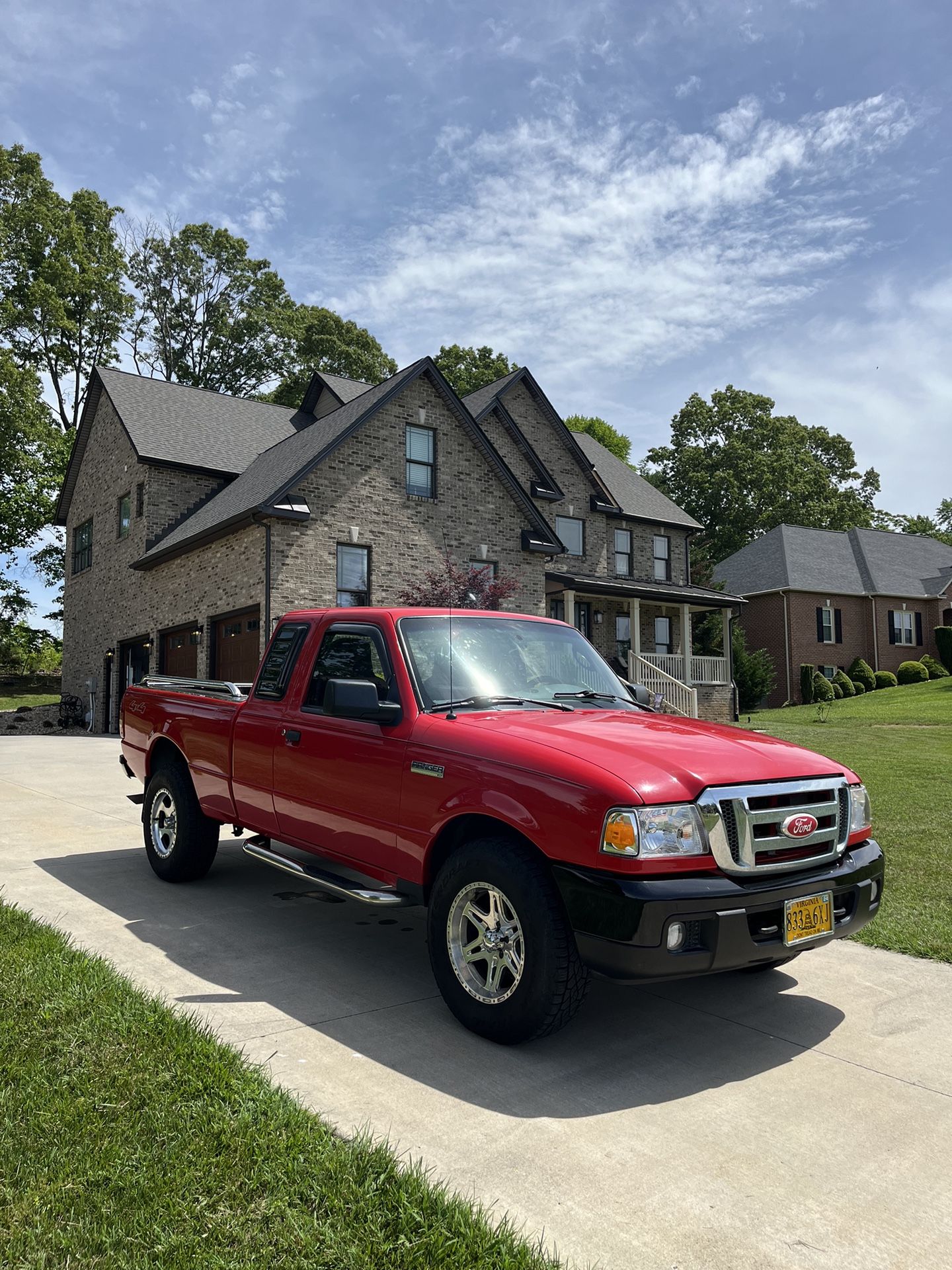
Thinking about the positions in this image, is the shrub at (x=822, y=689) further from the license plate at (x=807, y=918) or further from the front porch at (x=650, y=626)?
the license plate at (x=807, y=918)

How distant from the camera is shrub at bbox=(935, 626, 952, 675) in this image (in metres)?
40.1

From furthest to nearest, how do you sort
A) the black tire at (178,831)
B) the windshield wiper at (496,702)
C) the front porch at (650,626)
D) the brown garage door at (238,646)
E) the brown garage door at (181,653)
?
the front porch at (650,626) → the brown garage door at (181,653) → the brown garage door at (238,646) → the black tire at (178,831) → the windshield wiper at (496,702)

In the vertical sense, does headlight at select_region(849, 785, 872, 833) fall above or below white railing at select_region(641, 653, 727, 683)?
below

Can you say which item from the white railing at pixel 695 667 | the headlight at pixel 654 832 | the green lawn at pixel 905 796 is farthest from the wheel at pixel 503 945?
the white railing at pixel 695 667

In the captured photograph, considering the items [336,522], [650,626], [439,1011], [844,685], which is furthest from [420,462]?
[844,685]

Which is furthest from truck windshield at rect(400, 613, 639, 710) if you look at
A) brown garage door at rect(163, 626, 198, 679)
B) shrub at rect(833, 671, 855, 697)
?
shrub at rect(833, 671, 855, 697)

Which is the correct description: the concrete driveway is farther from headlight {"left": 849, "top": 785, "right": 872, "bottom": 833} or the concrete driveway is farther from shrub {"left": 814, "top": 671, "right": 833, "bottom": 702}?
shrub {"left": 814, "top": 671, "right": 833, "bottom": 702}

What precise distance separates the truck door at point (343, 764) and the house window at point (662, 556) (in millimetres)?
26501

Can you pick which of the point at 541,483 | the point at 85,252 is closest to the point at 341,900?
the point at 541,483

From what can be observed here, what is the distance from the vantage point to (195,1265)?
2.42 m

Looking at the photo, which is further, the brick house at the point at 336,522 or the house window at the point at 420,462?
the house window at the point at 420,462

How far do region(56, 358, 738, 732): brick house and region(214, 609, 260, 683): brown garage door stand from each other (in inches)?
2.9

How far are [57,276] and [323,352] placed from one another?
1352 cm

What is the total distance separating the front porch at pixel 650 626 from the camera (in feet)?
86.9
